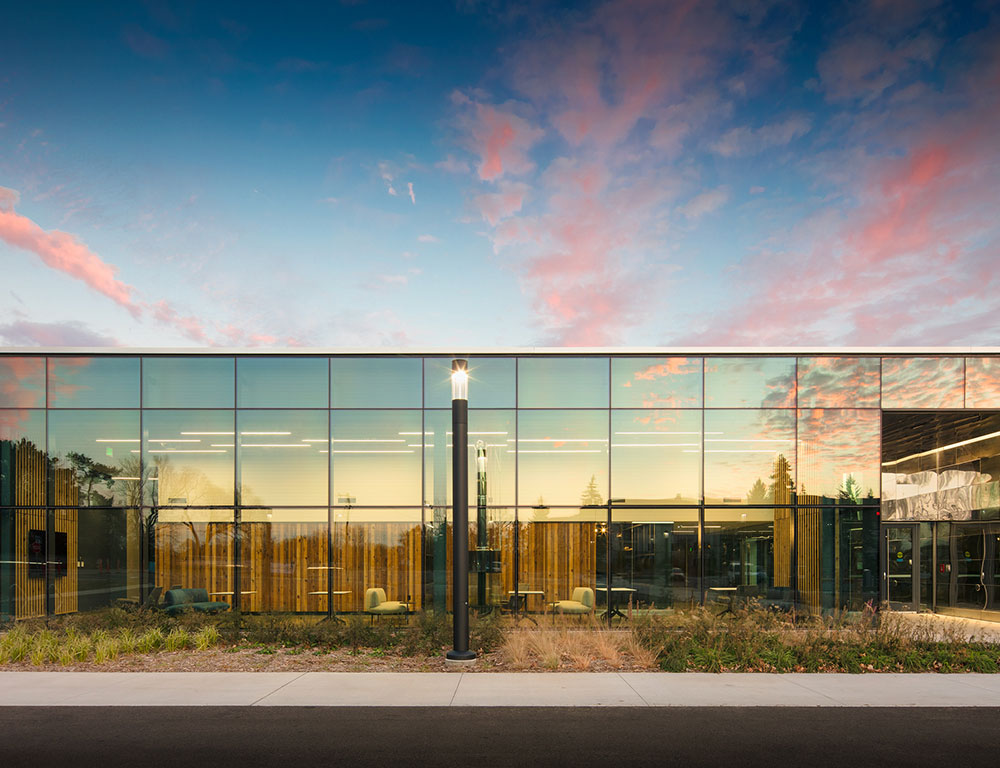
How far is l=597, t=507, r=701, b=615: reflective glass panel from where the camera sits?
1533 cm

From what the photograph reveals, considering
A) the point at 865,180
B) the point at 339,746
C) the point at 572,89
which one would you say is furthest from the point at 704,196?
the point at 339,746

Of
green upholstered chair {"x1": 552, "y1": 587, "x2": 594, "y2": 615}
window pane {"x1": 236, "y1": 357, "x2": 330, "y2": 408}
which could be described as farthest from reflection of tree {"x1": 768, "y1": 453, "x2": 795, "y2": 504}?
window pane {"x1": 236, "y1": 357, "x2": 330, "y2": 408}

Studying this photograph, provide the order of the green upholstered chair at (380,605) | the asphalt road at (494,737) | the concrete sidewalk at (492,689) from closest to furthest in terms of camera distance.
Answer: the asphalt road at (494,737)
the concrete sidewalk at (492,689)
the green upholstered chair at (380,605)

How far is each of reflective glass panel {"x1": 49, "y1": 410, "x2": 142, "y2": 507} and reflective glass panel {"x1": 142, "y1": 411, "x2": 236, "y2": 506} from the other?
1.21ft

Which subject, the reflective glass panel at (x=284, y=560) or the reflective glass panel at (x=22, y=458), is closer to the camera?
the reflective glass panel at (x=284, y=560)

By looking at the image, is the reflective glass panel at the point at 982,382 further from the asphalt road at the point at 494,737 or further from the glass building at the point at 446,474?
the asphalt road at the point at 494,737

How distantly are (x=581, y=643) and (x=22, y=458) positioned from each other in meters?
13.5

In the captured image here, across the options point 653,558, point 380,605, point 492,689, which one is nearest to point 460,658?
point 492,689

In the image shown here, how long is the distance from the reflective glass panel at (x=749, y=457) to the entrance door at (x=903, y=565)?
5939mm

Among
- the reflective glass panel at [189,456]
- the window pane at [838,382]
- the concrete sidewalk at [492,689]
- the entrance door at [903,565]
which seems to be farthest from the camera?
the entrance door at [903,565]

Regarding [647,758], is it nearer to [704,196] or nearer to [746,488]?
[746,488]

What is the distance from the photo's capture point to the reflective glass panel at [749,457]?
15758mm

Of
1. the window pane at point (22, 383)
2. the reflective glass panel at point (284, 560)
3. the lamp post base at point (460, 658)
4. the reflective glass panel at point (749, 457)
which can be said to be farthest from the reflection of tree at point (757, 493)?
the window pane at point (22, 383)

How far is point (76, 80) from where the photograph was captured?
14.7 metres
